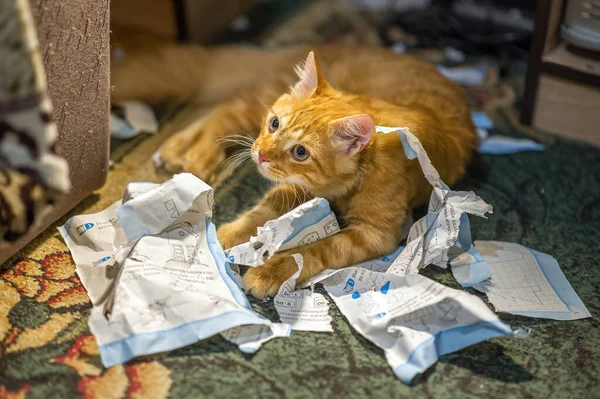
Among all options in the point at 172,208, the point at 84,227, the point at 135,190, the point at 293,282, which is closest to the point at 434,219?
the point at 293,282

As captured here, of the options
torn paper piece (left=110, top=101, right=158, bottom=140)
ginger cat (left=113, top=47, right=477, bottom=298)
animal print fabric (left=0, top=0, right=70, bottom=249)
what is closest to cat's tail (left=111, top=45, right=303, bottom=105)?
torn paper piece (left=110, top=101, right=158, bottom=140)

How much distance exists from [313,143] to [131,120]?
88 centimetres

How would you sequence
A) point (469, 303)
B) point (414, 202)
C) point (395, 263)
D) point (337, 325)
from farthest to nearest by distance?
1. point (414, 202)
2. point (395, 263)
3. point (337, 325)
4. point (469, 303)

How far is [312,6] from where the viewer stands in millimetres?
3123

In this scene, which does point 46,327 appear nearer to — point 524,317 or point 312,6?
point 524,317

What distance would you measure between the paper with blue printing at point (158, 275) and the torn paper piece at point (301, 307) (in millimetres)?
47

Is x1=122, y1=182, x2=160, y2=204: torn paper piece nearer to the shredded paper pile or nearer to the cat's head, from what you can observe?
the shredded paper pile

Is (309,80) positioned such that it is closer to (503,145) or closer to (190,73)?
(190,73)

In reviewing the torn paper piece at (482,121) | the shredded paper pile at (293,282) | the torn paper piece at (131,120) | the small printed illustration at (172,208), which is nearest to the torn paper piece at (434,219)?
the shredded paper pile at (293,282)

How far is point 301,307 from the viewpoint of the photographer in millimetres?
1506

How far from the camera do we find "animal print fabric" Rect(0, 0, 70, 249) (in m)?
1.10

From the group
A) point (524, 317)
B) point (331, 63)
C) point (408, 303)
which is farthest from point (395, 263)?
point (331, 63)

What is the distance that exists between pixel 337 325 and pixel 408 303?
0.17m

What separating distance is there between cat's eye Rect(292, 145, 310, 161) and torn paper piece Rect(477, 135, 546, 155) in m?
0.83
